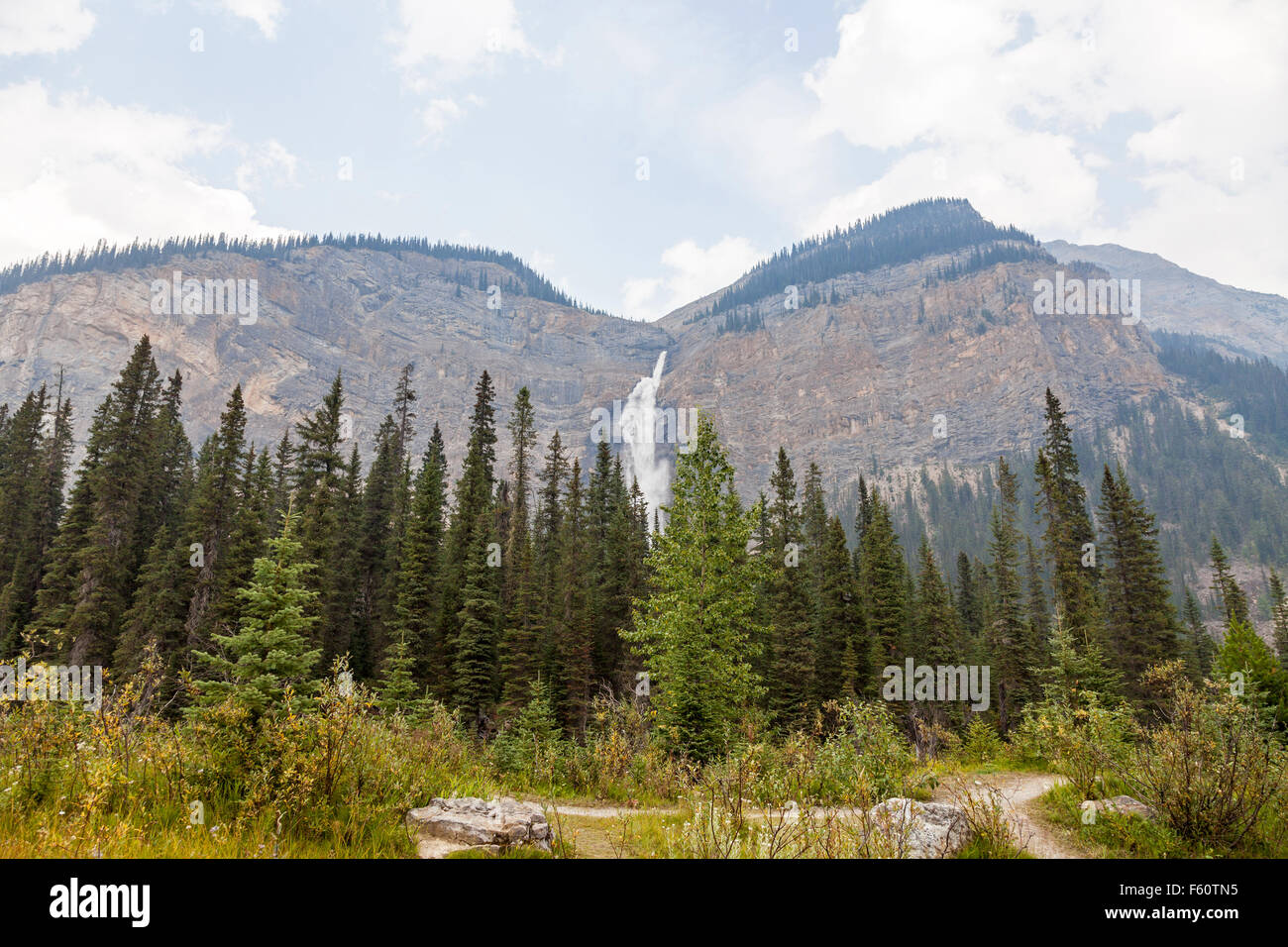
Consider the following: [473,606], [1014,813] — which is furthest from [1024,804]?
[473,606]

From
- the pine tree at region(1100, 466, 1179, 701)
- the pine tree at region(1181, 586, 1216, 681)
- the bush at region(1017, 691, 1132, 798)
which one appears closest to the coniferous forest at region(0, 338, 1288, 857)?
the bush at region(1017, 691, 1132, 798)

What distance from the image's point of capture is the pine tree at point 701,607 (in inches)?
653

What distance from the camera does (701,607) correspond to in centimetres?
1816

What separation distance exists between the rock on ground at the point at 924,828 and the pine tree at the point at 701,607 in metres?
7.93

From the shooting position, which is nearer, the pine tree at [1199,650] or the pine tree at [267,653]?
the pine tree at [267,653]

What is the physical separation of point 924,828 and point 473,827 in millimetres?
5325

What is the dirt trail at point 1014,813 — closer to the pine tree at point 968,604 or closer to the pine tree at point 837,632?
the pine tree at point 837,632

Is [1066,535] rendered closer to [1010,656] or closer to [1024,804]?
[1010,656]

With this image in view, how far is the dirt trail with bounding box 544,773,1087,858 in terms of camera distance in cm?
788

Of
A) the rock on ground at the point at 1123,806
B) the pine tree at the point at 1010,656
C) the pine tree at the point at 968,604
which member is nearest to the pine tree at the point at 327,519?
the rock on ground at the point at 1123,806

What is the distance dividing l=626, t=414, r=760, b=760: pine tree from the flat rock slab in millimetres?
9007
